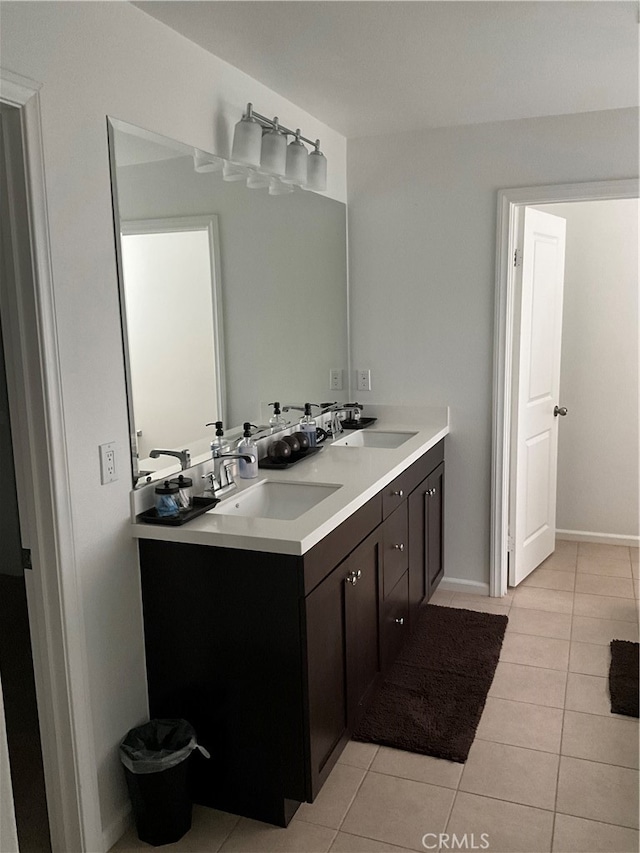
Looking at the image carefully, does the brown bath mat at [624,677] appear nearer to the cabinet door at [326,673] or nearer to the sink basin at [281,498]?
the cabinet door at [326,673]

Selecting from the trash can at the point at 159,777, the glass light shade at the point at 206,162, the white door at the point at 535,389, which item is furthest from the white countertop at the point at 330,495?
the glass light shade at the point at 206,162

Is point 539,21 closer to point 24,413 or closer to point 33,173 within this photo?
point 33,173

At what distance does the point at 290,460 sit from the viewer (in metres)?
2.99

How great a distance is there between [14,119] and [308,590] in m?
1.44

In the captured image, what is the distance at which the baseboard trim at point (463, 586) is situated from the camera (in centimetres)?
386

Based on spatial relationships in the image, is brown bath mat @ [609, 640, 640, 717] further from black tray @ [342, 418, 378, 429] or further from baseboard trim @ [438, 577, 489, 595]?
black tray @ [342, 418, 378, 429]

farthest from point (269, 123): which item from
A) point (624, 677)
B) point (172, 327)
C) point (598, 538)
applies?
point (598, 538)

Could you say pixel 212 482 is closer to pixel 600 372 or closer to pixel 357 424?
pixel 357 424

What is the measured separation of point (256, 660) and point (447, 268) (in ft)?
7.60

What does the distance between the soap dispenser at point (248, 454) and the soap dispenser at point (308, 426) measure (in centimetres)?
40

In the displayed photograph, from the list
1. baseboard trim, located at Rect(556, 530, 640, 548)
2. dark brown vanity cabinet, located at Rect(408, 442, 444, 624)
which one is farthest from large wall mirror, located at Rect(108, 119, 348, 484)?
baseboard trim, located at Rect(556, 530, 640, 548)

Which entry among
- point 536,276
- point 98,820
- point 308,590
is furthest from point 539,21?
point 98,820

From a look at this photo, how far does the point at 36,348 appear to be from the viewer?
183 centimetres

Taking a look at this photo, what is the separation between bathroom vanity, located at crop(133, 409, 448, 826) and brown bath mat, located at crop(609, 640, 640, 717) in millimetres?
1059
